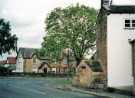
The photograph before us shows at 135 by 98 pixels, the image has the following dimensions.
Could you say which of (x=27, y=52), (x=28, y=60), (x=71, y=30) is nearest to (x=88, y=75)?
(x=71, y=30)

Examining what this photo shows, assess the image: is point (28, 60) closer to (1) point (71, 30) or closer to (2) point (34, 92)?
(1) point (71, 30)

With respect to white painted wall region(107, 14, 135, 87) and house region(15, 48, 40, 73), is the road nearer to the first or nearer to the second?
white painted wall region(107, 14, 135, 87)

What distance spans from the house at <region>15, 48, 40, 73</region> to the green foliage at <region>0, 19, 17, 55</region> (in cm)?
3645

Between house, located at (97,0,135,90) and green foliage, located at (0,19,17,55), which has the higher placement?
green foliage, located at (0,19,17,55)

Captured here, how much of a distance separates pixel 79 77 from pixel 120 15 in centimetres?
1081

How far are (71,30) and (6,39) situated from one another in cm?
2351

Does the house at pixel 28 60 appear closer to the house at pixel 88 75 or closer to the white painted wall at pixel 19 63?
the white painted wall at pixel 19 63

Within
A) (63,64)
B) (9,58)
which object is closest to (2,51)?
(63,64)

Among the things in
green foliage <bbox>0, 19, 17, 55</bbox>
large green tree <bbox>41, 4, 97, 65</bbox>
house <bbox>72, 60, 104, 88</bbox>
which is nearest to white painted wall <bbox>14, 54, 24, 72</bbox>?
green foliage <bbox>0, 19, 17, 55</bbox>

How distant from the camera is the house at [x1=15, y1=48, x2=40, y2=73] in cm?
14112

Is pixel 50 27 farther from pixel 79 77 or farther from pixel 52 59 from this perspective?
pixel 79 77

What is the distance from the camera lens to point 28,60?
14125 cm

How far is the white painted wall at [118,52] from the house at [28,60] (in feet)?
310

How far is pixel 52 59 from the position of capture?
89.6 metres
